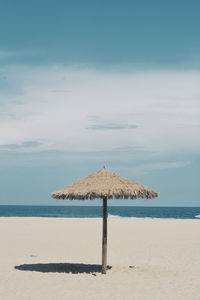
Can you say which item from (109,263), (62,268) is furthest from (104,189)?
(109,263)

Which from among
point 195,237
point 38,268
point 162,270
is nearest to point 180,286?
point 162,270

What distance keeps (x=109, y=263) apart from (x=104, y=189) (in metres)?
3.83

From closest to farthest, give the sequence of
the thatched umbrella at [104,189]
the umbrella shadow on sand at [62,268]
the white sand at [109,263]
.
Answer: the white sand at [109,263] < the thatched umbrella at [104,189] < the umbrella shadow on sand at [62,268]

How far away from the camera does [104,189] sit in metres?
13.6

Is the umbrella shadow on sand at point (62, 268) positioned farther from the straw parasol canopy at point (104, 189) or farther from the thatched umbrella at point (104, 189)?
the straw parasol canopy at point (104, 189)

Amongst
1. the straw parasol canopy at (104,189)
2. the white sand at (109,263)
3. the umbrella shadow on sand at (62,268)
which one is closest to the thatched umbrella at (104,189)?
the straw parasol canopy at (104,189)

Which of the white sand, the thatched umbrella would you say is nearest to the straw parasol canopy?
the thatched umbrella

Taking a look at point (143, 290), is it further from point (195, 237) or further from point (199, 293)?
point (195, 237)

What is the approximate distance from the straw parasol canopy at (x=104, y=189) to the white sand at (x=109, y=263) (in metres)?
2.02

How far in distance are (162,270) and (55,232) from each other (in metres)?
14.1

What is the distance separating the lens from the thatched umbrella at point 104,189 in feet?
44.5

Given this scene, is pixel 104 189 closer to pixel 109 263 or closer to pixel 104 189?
pixel 104 189

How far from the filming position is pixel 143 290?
12.0 meters

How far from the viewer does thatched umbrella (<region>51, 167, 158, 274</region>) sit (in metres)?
13.6
